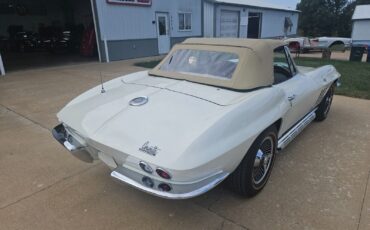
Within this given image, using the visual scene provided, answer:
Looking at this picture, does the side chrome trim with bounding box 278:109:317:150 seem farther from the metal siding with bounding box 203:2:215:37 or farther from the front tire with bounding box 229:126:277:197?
the metal siding with bounding box 203:2:215:37

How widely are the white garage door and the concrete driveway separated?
1691cm

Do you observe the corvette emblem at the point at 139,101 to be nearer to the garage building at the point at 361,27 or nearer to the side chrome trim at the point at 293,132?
the side chrome trim at the point at 293,132

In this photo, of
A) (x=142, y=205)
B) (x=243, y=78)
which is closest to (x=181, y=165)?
(x=142, y=205)

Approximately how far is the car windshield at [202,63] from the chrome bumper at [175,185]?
1194mm

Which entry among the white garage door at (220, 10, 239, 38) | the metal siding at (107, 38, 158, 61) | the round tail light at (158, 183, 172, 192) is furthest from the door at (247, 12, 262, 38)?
the round tail light at (158, 183, 172, 192)

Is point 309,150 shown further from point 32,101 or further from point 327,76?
point 32,101

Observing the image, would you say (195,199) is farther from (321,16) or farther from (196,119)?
(321,16)

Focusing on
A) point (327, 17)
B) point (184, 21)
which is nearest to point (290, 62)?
point (184, 21)

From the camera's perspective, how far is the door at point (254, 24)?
941 inches

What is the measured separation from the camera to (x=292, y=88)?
3.18 metres

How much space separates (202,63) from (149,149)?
4.92 ft

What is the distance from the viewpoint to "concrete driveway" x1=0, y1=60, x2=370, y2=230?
93.8 inches

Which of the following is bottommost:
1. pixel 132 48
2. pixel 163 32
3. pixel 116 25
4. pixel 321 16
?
pixel 132 48

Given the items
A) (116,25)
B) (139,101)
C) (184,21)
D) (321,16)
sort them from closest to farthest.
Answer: (139,101)
(116,25)
(184,21)
(321,16)
